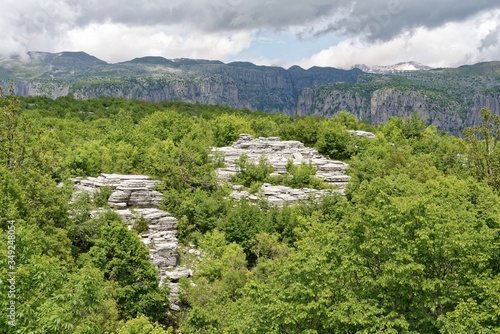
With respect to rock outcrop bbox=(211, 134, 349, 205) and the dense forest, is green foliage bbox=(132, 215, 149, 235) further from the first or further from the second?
rock outcrop bbox=(211, 134, 349, 205)

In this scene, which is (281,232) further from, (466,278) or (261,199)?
(466,278)

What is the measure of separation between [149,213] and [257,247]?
45.9ft

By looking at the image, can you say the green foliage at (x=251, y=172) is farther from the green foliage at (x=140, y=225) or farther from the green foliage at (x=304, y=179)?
the green foliage at (x=140, y=225)

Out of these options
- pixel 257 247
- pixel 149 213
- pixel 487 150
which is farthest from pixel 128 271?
pixel 487 150

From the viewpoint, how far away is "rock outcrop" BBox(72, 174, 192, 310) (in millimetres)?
43919

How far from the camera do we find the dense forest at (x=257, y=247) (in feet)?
67.7

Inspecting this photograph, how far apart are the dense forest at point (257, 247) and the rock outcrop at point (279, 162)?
2.40 metres

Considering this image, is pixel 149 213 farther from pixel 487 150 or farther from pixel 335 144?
pixel 487 150

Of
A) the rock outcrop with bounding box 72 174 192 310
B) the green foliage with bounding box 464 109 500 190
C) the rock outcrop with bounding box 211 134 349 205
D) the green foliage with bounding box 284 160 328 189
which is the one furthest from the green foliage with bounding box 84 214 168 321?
the green foliage with bounding box 464 109 500 190

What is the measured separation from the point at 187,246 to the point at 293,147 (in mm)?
34486

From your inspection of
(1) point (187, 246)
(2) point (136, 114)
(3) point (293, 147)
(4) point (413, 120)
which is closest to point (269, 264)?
(1) point (187, 246)

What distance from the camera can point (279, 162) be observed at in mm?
70062

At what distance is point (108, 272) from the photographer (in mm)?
36188

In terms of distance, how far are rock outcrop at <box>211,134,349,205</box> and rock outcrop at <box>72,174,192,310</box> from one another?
12127mm
